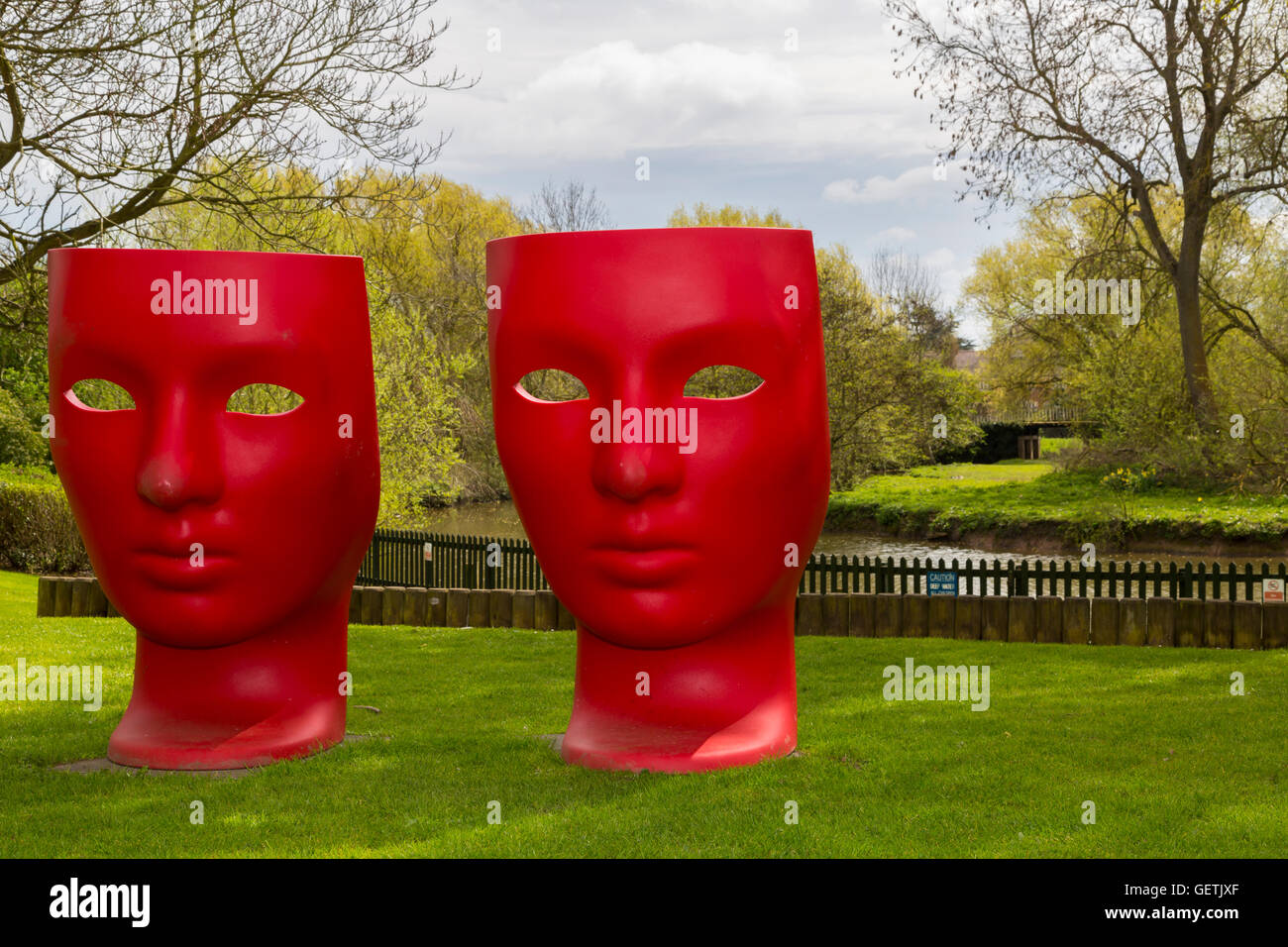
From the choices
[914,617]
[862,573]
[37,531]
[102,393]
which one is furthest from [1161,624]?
[37,531]

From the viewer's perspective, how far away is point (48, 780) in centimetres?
698

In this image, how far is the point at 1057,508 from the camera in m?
24.1

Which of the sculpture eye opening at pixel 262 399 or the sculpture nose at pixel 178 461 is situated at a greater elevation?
the sculpture eye opening at pixel 262 399

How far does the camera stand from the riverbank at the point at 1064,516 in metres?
21.2

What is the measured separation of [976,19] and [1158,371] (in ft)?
24.9

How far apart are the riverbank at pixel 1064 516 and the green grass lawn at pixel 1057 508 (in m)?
0.02

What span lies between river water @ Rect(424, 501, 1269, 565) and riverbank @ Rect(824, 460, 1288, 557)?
0.77ft

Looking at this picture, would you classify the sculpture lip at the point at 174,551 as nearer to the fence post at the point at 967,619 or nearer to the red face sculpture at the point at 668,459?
the red face sculpture at the point at 668,459

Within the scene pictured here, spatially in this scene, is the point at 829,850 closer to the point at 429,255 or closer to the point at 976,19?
the point at 976,19

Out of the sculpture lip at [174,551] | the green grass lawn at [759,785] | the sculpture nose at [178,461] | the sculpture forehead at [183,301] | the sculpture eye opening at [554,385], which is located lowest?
the green grass lawn at [759,785]

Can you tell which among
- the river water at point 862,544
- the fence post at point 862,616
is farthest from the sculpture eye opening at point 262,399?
the fence post at point 862,616

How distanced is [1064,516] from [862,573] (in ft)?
31.1

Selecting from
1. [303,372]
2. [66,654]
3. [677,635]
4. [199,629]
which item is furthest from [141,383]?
[66,654]

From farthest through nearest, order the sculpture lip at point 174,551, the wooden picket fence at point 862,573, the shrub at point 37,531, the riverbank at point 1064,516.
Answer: the riverbank at point 1064,516
the shrub at point 37,531
the wooden picket fence at point 862,573
the sculpture lip at point 174,551
